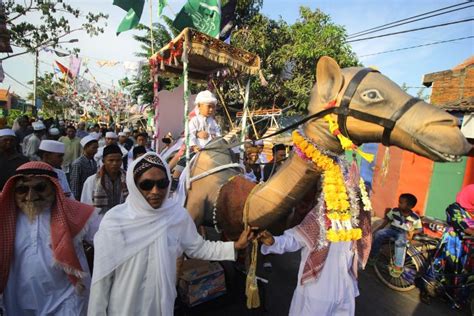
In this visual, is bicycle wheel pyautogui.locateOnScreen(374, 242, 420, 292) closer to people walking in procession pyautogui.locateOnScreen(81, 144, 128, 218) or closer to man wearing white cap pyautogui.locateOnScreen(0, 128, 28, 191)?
people walking in procession pyautogui.locateOnScreen(81, 144, 128, 218)

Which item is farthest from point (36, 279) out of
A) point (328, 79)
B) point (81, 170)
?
point (81, 170)

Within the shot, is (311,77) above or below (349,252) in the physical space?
above

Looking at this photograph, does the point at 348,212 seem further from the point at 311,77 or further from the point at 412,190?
the point at 311,77

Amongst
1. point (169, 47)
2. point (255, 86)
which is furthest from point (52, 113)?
point (169, 47)

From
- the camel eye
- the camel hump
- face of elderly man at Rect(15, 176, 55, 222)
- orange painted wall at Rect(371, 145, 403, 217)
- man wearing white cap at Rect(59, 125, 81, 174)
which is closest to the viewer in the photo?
the camel eye

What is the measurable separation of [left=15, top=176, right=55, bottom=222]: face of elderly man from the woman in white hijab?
2.13 feet

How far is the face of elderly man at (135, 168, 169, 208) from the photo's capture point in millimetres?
1929

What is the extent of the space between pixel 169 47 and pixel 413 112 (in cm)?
335

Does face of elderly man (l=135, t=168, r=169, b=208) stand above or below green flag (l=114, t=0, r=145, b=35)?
below

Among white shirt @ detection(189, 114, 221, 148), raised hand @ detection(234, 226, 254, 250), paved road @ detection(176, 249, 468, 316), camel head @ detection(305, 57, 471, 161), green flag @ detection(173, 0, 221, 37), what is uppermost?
green flag @ detection(173, 0, 221, 37)

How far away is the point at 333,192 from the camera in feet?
6.51

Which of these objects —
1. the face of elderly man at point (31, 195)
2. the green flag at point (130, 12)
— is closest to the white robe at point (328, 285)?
the face of elderly man at point (31, 195)

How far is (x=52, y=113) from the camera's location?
145ft

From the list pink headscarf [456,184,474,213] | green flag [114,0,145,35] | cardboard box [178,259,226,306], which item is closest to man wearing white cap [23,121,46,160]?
green flag [114,0,145,35]
